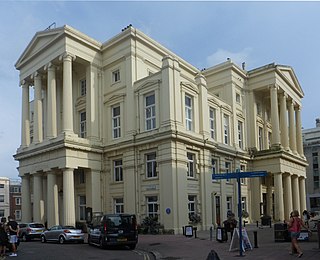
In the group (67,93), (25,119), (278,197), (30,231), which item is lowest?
(30,231)

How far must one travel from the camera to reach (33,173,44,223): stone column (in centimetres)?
3800

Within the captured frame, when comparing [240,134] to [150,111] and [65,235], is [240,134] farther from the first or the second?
[65,235]

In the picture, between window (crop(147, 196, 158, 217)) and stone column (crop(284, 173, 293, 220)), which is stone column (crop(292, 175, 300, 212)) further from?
window (crop(147, 196, 158, 217))

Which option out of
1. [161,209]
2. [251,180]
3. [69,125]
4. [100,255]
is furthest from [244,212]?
[100,255]

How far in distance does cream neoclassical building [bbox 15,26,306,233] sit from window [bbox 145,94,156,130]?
9 cm

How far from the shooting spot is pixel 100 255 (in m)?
18.7

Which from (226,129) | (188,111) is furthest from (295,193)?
(188,111)

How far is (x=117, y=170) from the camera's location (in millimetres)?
36906

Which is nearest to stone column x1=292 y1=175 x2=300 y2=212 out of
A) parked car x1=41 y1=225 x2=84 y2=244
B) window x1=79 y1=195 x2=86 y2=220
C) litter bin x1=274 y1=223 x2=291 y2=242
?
window x1=79 y1=195 x2=86 y2=220

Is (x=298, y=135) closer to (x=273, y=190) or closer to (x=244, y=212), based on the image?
(x=273, y=190)

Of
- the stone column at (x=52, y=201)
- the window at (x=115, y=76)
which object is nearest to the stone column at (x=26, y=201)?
the stone column at (x=52, y=201)

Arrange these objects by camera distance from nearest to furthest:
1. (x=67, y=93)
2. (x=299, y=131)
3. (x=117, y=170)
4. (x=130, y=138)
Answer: (x=130, y=138), (x=67, y=93), (x=117, y=170), (x=299, y=131)

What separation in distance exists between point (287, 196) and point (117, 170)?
20.2 meters

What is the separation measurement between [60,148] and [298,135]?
3271 cm
